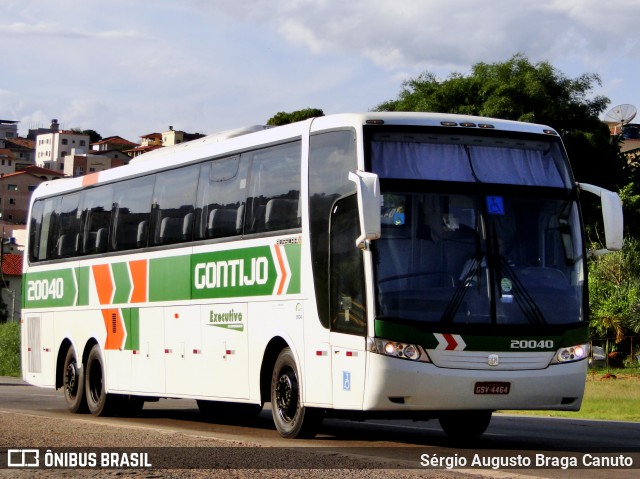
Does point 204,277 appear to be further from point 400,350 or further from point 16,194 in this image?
point 16,194

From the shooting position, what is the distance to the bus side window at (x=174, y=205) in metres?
18.9

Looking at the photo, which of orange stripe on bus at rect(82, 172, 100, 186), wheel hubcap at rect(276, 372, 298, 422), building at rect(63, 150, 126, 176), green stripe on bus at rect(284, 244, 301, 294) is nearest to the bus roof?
orange stripe on bus at rect(82, 172, 100, 186)

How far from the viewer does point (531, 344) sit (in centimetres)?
1408

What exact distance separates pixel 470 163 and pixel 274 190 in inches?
109

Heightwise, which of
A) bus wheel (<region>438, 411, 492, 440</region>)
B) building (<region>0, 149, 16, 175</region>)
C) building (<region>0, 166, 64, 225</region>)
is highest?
building (<region>0, 149, 16, 175</region>)

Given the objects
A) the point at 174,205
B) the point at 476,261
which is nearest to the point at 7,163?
the point at 174,205

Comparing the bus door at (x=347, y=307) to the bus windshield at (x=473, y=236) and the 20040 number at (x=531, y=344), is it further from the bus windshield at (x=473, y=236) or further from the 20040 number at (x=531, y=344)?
the 20040 number at (x=531, y=344)

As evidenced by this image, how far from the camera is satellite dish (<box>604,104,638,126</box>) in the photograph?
6366 cm

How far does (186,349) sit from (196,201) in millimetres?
2120

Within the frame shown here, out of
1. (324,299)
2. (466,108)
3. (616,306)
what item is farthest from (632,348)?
(324,299)

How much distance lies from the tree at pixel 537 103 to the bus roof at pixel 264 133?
34.9m

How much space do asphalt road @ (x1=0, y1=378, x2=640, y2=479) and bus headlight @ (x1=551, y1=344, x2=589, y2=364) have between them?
3.29 ft

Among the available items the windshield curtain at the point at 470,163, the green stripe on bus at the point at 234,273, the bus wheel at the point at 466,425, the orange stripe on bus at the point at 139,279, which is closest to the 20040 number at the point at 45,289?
the orange stripe on bus at the point at 139,279

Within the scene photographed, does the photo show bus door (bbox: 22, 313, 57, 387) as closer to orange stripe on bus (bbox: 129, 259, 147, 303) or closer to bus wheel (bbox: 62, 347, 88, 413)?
bus wheel (bbox: 62, 347, 88, 413)
